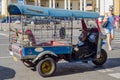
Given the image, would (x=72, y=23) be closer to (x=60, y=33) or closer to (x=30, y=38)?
(x=60, y=33)

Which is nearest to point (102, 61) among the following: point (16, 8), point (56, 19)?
point (56, 19)

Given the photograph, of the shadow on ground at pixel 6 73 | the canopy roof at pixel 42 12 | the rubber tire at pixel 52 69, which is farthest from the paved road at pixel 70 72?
the canopy roof at pixel 42 12

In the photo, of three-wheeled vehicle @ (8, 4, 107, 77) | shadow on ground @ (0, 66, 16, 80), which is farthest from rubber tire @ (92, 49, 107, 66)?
shadow on ground @ (0, 66, 16, 80)

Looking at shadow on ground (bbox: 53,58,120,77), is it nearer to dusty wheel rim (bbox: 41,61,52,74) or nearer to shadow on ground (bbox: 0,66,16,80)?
dusty wheel rim (bbox: 41,61,52,74)

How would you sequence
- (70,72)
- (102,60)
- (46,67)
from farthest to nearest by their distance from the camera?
(102,60)
(70,72)
(46,67)

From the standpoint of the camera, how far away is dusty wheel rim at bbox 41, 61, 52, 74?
32.1 feet

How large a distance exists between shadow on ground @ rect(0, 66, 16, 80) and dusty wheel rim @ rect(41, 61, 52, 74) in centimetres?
88

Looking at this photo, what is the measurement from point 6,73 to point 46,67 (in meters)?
1.27

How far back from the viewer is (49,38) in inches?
409

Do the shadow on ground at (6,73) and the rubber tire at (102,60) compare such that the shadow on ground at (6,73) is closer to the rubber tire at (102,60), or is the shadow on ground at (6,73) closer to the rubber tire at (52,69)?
the rubber tire at (52,69)

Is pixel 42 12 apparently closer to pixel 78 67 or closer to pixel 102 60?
pixel 78 67

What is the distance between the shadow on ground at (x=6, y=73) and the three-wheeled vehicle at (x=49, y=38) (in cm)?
50

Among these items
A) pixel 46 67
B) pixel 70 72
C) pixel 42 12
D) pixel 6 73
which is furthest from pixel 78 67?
pixel 42 12

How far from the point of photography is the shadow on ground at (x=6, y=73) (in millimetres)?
9742
